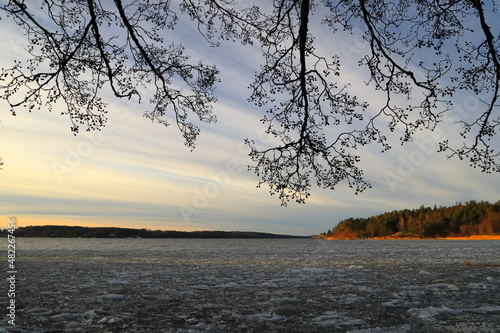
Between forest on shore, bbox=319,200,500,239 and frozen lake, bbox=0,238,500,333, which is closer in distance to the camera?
frozen lake, bbox=0,238,500,333

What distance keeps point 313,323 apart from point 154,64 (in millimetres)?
6312

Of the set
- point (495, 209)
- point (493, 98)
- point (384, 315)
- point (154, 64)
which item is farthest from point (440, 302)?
point (495, 209)

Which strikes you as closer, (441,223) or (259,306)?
(259,306)

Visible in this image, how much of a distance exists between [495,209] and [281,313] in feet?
550

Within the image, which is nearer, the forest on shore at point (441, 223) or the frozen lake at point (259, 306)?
the frozen lake at point (259, 306)

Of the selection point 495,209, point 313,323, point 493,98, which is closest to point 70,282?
point 313,323

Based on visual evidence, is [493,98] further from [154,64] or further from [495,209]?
[495,209]

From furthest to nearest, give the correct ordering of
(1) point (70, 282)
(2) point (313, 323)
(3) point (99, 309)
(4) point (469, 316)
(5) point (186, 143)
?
1. (1) point (70, 282)
2. (5) point (186, 143)
3. (3) point (99, 309)
4. (4) point (469, 316)
5. (2) point (313, 323)

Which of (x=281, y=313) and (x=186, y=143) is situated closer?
(x=281, y=313)

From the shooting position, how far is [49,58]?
8.27 meters

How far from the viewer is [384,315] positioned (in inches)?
247

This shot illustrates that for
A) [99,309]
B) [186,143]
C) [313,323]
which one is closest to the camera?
[313,323]

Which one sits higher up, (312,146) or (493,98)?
(493,98)

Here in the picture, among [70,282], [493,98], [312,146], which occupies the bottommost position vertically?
[70,282]
